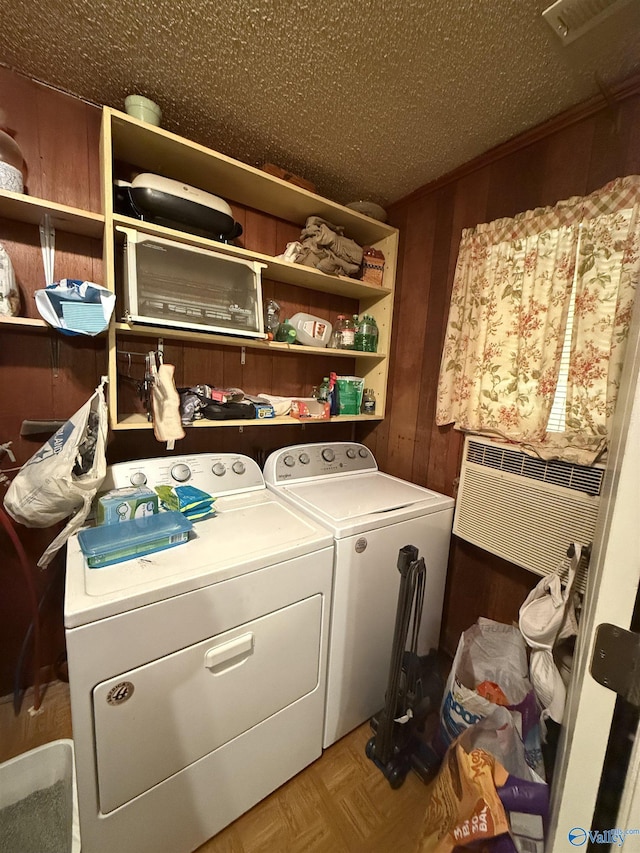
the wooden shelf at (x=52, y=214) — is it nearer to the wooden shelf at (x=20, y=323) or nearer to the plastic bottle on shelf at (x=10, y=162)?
the plastic bottle on shelf at (x=10, y=162)

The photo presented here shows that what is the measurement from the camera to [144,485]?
1.24 meters

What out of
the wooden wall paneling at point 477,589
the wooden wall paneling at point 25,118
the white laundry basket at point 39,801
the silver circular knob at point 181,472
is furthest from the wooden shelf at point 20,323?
the wooden wall paneling at point 477,589

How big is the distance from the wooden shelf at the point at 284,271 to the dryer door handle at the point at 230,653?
1.39m

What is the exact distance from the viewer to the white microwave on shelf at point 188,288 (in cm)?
121

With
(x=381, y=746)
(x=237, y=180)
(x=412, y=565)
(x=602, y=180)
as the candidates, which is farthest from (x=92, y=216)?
(x=381, y=746)

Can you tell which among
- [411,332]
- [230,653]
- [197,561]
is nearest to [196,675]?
[230,653]

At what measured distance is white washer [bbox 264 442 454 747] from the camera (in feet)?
3.87

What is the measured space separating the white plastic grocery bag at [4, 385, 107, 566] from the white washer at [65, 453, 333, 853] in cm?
15

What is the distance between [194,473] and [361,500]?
0.70 m

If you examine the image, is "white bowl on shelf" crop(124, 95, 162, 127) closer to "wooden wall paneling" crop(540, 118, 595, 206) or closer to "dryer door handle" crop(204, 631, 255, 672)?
"wooden wall paneling" crop(540, 118, 595, 206)

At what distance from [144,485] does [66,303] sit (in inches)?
25.9

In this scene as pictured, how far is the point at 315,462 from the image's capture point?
1681 mm

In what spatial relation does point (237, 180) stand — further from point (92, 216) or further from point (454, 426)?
point (454, 426)

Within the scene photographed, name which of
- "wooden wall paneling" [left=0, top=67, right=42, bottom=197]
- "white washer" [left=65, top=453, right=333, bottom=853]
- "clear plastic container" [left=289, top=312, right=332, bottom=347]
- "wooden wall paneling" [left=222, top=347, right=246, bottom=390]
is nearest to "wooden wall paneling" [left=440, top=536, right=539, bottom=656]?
"white washer" [left=65, top=453, right=333, bottom=853]
